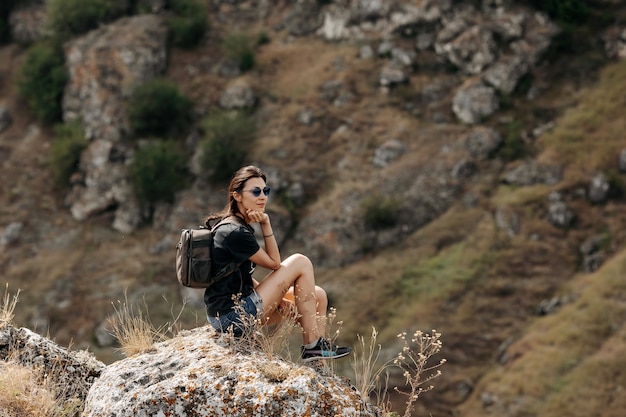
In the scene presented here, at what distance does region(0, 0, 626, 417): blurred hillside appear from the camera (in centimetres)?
3325

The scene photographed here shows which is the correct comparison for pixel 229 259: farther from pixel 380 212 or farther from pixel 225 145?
pixel 225 145

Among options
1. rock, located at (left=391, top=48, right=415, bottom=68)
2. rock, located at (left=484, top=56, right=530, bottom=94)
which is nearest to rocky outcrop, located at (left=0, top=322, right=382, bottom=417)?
rock, located at (left=484, top=56, right=530, bottom=94)

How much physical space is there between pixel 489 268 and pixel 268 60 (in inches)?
789

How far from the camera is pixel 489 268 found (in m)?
36.0

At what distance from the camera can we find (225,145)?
146 ft

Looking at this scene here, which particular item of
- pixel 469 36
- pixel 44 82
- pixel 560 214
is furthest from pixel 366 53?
pixel 44 82

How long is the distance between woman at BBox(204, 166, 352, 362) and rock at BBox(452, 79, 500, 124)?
35.6 metres

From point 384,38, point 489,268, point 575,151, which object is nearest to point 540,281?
point 489,268

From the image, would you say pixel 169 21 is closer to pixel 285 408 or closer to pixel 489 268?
pixel 489 268

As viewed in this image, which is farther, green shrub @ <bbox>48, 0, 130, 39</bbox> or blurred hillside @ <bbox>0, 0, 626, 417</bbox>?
green shrub @ <bbox>48, 0, 130, 39</bbox>

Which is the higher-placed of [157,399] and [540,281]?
[157,399]

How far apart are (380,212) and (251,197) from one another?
102 feet

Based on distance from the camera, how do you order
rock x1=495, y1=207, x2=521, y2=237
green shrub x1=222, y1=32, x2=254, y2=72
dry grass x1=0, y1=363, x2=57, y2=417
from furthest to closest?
1. green shrub x1=222, y1=32, x2=254, y2=72
2. rock x1=495, y1=207, x2=521, y2=237
3. dry grass x1=0, y1=363, x2=57, y2=417

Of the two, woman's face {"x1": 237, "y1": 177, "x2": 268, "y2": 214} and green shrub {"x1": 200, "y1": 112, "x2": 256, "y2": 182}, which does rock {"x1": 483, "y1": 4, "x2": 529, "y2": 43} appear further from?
woman's face {"x1": 237, "y1": 177, "x2": 268, "y2": 214}
